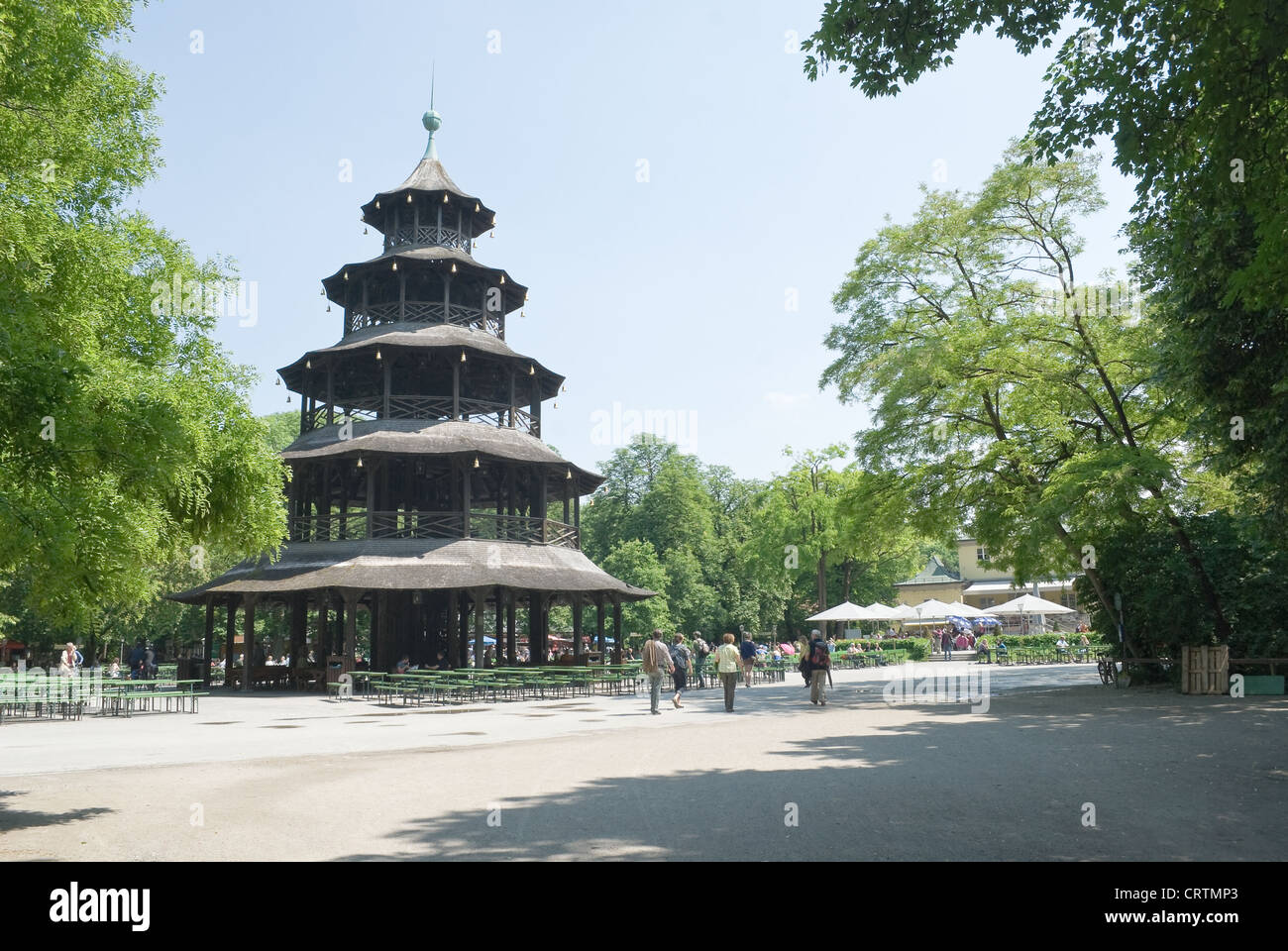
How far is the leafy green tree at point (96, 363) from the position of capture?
7.48 meters

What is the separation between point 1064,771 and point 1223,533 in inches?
582

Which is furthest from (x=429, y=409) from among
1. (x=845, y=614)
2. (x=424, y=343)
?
(x=845, y=614)

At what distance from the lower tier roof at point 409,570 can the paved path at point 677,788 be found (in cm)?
861

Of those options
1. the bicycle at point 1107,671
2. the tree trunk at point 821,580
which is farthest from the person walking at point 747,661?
the tree trunk at point 821,580

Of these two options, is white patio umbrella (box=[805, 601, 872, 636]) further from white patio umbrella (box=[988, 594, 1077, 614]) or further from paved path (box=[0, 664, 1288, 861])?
paved path (box=[0, 664, 1288, 861])

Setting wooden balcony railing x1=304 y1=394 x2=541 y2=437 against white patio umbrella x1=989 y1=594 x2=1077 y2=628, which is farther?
white patio umbrella x1=989 y1=594 x2=1077 y2=628

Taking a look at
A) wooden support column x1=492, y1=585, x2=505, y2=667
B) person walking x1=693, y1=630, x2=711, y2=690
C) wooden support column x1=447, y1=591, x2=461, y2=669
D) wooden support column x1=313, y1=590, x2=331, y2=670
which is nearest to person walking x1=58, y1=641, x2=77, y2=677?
wooden support column x1=313, y1=590, x2=331, y2=670

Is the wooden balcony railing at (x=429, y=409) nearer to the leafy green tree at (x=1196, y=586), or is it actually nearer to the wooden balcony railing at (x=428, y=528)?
the wooden balcony railing at (x=428, y=528)

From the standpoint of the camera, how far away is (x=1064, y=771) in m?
10.7

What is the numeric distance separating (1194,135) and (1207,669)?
15662mm

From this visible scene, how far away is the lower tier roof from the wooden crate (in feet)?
54.3

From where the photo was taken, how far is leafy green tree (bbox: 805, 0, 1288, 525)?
8.02 meters
